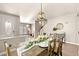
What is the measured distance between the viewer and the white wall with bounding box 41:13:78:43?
179 cm

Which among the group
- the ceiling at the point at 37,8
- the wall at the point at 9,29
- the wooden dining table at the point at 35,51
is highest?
the ceiling at the point at 37,8

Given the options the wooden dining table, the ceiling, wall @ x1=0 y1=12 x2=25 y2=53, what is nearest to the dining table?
the wooden dining table

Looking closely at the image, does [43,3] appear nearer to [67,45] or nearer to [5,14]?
[5,14]

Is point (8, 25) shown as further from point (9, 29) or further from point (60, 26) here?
point (60, 26)

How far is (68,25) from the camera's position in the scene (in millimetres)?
1801

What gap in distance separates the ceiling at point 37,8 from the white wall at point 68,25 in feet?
0.24

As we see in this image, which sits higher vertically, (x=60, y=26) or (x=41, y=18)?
(x=41, y=18)

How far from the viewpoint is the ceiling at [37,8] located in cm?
181

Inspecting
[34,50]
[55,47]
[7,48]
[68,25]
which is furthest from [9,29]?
[68,25]

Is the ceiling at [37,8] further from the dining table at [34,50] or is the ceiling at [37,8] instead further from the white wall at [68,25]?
the dining table at [34,50]

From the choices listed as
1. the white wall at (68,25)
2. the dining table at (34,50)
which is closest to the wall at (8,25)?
the dining table at (34,50)

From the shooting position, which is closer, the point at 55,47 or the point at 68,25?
the point at 68,25

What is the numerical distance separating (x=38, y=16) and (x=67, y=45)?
725mm

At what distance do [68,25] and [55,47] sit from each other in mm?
469
